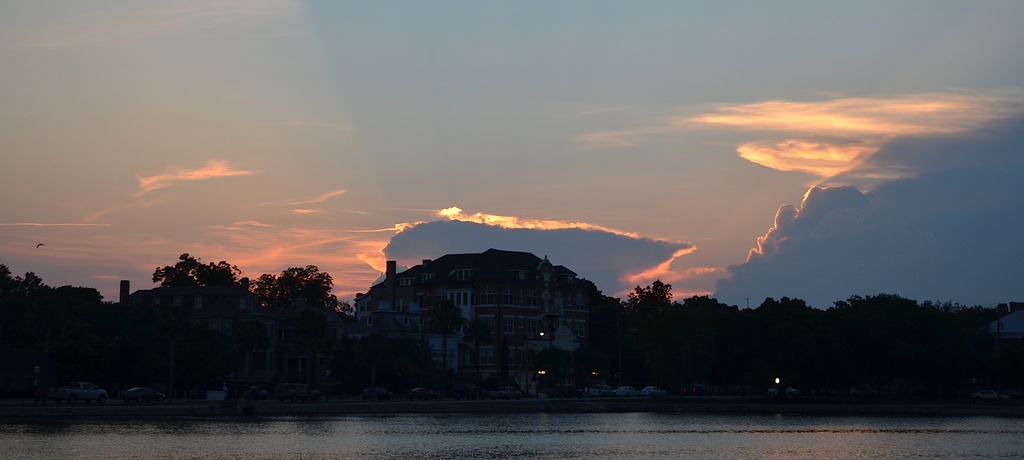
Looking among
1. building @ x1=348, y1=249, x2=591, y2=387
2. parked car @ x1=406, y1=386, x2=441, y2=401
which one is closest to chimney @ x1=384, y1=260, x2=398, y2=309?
building @ x1=348, y1=249, x2=591, y2=387

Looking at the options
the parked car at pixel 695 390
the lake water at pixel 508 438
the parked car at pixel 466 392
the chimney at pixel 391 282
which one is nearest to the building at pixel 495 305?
the chimney at pixel 391 282

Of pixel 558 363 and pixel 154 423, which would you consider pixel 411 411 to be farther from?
pixel 558 363

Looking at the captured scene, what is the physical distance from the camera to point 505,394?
132 meters

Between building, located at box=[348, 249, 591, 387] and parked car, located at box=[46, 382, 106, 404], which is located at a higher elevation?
building, located at box=[348, 249, 591, 387]

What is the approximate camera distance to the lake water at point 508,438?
61531 mm

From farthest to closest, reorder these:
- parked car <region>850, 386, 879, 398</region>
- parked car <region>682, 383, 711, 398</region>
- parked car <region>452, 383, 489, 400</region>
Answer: parked car <region>682, 383, 711, 398</region> < parked car <region>850, 386, 879, 398</region> < parked car <region>452, 383, 489, 400</region>

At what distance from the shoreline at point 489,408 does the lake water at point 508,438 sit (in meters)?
3.66

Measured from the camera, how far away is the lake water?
6153 centimetres

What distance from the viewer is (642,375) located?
176 metres

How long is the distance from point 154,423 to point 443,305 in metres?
60.8

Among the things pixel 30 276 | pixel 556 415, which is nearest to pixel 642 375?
pixel 556 415

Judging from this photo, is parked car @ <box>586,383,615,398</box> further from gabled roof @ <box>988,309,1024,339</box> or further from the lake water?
gabled roof @ <box>988,309,1024,339</box>

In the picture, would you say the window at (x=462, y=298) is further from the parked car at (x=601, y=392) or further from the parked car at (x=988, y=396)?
the parked car at (x=988, y=396)

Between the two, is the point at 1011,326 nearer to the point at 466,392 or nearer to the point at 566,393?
the point at 566,393
